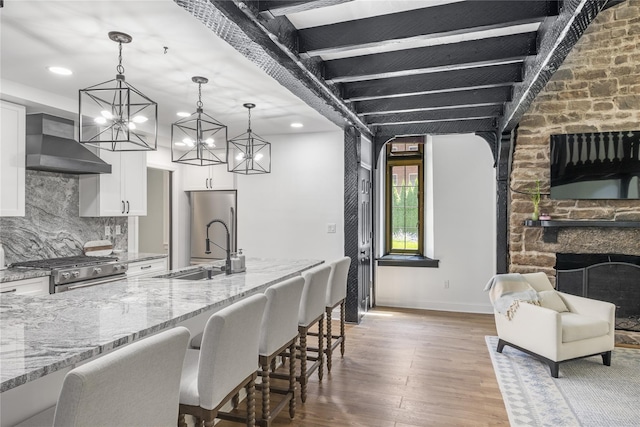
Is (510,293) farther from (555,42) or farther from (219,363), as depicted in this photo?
(219,363)

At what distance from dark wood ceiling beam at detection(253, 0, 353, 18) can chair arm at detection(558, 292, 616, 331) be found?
133 inches

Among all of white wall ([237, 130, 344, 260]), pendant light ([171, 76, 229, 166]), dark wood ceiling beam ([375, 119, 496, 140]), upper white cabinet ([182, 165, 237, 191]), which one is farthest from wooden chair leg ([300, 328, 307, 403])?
upper white cabinet ([182, 165, 237, 191])

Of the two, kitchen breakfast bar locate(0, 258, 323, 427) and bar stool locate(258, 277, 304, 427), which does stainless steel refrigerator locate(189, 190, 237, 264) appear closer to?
kitchen breakfast bar locate(0, 258, 323, 427)

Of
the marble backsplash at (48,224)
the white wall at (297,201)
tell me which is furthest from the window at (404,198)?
the marble backsplash at (48,224)

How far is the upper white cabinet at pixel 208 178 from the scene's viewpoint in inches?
232

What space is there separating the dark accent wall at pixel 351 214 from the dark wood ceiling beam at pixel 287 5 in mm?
2854

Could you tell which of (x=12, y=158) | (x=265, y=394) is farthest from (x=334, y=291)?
(x=12, y=158)

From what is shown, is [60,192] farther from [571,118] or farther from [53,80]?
[571,118]

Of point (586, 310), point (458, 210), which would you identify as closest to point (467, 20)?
point (586, 310)

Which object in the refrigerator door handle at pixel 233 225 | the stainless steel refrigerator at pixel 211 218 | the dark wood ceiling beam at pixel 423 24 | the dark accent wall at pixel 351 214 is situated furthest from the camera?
the stainless steel refrigerator at pixel 211 218

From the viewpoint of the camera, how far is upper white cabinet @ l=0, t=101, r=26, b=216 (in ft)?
11.0

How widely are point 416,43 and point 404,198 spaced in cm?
351

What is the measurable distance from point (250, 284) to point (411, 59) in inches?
73.3

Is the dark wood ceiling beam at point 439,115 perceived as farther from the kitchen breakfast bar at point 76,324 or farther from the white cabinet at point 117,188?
the white cabinet at point 117,188
